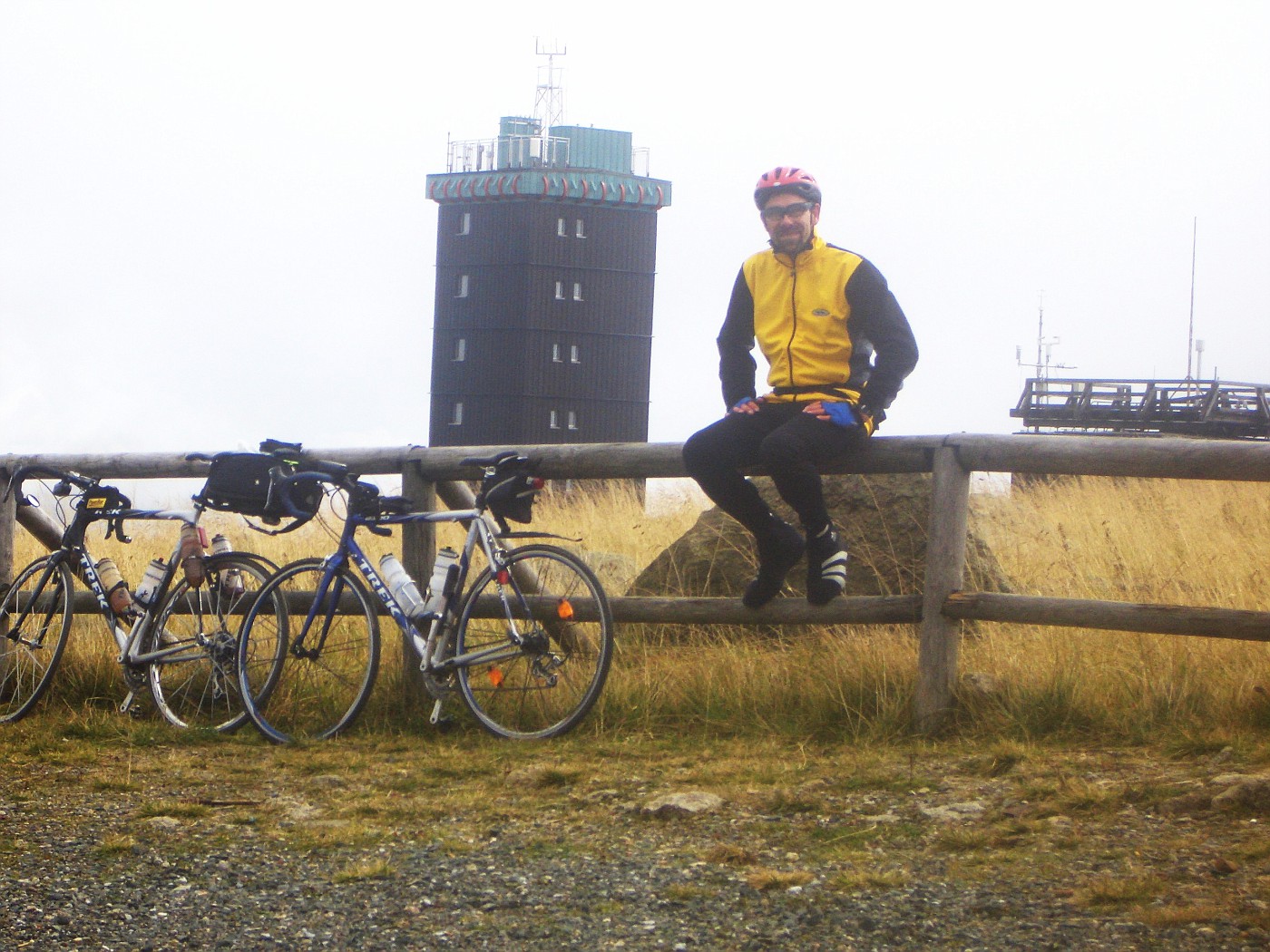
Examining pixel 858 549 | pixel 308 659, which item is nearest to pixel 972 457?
pixel 858 549

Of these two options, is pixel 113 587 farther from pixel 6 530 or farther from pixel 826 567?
pixel 826 567

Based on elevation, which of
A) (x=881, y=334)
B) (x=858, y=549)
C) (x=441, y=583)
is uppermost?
(x=881, y=334)

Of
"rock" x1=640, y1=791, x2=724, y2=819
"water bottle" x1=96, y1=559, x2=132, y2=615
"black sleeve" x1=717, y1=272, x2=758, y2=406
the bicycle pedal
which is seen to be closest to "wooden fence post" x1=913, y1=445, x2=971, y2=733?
"black sleeve" x1=717, y1=272, x2=758, y2=406

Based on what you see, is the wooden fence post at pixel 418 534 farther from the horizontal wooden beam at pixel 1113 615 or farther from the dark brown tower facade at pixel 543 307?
the dark brown tower facade at pixel 543 307

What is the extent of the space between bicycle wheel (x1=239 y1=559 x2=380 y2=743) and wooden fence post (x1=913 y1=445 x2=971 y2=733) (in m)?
2.10

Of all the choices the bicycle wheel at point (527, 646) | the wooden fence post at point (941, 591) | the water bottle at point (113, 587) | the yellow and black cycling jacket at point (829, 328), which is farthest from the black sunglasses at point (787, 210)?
the water bottle at point (113, 587)

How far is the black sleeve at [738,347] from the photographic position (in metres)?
5.66

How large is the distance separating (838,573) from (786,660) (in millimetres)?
655

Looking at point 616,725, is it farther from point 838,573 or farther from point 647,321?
point 647,321

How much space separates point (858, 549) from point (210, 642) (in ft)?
10.1

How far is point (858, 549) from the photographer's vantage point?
722cm

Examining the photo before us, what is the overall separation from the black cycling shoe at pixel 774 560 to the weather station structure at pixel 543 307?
37922 millimetres

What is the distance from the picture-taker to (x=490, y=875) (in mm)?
3561

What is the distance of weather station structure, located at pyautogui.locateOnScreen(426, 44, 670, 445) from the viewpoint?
145 feet
